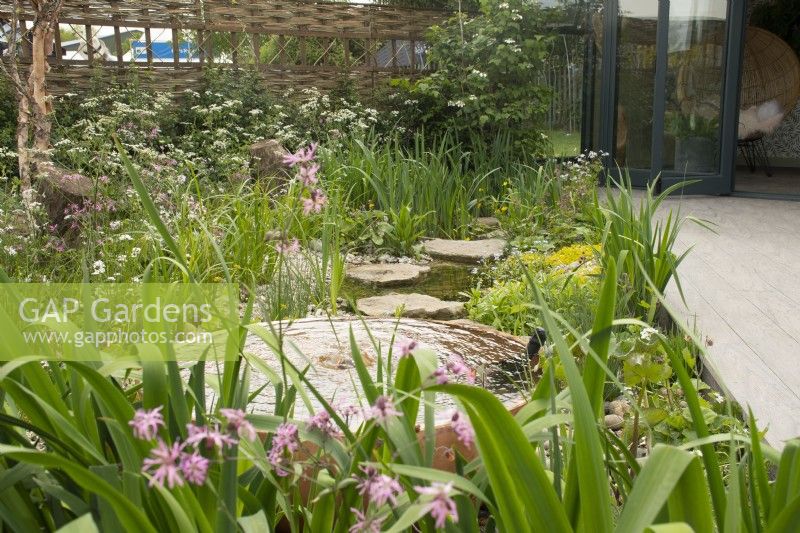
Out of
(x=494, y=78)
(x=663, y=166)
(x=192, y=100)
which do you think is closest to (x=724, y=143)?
(x=663, y=166)

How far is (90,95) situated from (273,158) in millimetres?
2420

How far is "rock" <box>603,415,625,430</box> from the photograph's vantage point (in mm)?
2474

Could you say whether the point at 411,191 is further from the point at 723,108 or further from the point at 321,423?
the point at 321,423

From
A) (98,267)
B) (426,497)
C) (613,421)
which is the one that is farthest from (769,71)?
(426,497)

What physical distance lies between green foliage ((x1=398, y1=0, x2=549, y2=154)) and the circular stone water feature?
5.09 meters

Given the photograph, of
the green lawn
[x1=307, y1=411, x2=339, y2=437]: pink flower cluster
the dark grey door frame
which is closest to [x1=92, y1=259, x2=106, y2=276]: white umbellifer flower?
[x1=307, y1=411, x2=339, y2=437]: pink flower cluster

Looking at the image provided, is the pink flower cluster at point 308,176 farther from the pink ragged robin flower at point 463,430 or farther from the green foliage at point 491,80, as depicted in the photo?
the green foliage at point 491,80

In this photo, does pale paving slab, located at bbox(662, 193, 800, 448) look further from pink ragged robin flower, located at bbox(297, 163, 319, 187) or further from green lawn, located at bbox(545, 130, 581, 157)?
green lawn, located at bbox(545, 130, 581, 157)

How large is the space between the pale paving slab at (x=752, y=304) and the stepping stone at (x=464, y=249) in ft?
3.55

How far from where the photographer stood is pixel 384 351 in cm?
221

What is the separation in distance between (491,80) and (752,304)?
4.67 m

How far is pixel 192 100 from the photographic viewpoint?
7.87 meters

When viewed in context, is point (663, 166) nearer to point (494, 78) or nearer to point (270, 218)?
point (494, 78)

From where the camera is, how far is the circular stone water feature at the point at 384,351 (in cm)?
203
